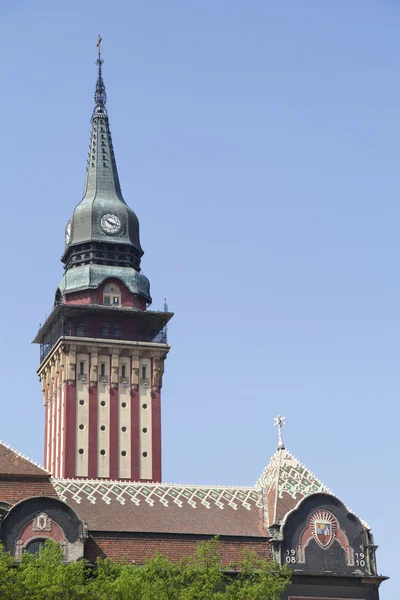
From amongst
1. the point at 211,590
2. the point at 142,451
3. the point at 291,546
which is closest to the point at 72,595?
the point at 211,590

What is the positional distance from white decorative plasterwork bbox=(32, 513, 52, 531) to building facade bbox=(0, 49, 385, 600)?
72mm

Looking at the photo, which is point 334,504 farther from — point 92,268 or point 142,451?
point 92,268

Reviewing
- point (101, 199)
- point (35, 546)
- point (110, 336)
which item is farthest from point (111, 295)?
point (35, 546)

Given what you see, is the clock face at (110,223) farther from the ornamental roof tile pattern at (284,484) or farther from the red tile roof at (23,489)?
the red tile roof at (23,489)

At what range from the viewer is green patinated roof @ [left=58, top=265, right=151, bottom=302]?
132000 mm

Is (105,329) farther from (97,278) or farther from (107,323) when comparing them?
(97,278)

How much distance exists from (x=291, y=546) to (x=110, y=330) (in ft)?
134

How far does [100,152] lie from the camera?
14075 centimetres

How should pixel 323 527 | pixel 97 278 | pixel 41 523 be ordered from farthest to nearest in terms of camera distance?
1. pixel 97 278
2. pixel 323 527
3. pixel 41 523

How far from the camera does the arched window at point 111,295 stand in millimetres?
131500

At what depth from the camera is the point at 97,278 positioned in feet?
434

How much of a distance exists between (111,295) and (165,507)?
38.0 m

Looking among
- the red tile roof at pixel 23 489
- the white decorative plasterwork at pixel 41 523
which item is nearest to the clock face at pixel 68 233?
the red tile roof at pixel 23 489

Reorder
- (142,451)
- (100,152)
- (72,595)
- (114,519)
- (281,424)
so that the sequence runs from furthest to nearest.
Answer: (100,152) → (142,451) → (281,424) → (114,519) → (72,595)
